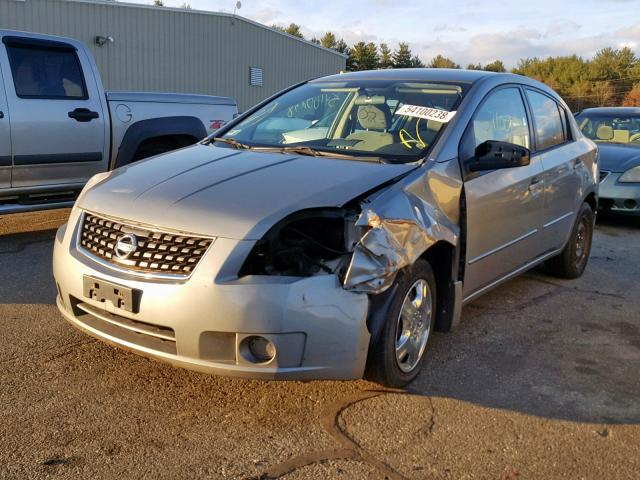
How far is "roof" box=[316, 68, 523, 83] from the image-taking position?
178 inches

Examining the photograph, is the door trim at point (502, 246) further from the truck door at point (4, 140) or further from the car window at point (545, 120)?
the truck door at point (4, 140)

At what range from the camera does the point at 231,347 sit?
2988 millimetres

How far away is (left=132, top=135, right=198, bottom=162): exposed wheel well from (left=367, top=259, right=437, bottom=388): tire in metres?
4.55

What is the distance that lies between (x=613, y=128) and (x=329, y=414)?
853 centimetres

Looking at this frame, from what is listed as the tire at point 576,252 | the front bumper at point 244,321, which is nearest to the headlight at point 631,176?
the tire at point 576,252

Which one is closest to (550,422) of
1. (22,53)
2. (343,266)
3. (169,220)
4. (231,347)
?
(343,266)

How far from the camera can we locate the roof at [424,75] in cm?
453

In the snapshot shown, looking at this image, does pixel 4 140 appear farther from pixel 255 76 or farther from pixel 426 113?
pixel 255 76

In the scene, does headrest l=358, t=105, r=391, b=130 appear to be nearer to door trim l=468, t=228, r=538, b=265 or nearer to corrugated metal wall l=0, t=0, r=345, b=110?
door trim l=468, t=228, r=538, b=265

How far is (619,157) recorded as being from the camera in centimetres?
913

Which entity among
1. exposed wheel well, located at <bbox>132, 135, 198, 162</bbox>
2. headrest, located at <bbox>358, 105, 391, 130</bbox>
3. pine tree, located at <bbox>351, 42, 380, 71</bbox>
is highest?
pine tree, located at <bbox>351, 42, 380, 71</bbox>

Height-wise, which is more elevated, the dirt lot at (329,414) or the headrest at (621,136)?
the headrest at (621,136)

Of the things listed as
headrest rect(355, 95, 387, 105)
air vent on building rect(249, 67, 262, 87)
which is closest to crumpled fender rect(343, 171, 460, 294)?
headrest rect(355, 95, 387, 105)

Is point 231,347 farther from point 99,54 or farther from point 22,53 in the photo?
point 99,54
